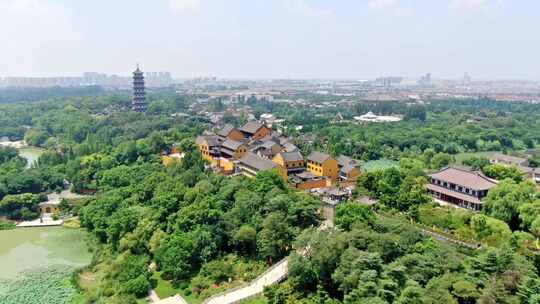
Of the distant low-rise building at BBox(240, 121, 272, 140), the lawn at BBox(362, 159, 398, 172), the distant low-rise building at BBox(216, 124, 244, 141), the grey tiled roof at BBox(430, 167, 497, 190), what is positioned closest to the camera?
the grey tiled roof at BBox(430, 167, 497, 190)

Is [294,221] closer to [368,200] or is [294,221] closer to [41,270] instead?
[368,200]

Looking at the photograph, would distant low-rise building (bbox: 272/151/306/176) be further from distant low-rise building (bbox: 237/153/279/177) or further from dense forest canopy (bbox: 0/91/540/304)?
dense forest canopy (bbox: 0/91/540/304)

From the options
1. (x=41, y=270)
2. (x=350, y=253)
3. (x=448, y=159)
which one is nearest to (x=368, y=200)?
(x=350, y=253)

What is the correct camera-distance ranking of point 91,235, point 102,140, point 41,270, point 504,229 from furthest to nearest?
point 102,140 → point 91,235 → point 41,270 → point 504,229

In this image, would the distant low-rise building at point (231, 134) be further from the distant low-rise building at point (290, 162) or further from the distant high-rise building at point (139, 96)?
the distant high-rise building at point (139, 96)

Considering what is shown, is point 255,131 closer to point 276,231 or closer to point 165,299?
point 276,231

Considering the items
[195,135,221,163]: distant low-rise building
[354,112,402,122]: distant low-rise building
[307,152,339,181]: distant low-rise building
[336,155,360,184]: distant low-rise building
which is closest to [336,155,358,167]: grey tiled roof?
[336,155,360,184]: distant low-rise building
